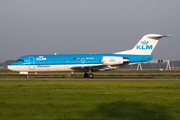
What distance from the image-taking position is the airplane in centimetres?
3681

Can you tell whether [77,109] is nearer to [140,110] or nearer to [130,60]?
[140,110]

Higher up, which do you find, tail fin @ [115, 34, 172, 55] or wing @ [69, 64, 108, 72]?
tail fin @ [115, 34, 172, 55]

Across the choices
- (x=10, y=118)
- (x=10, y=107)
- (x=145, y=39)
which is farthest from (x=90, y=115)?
(x=145, y=39)

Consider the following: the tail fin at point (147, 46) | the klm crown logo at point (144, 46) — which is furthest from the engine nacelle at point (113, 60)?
the klm crown logo at point (144, 46)

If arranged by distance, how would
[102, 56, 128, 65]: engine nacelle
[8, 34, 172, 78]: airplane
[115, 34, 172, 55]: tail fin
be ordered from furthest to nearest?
1. [115, 34, 172, 55]: tail fin
2. [8, 34, 172, 78]: airplane
3. [102, 56, 128, 65]: engine nacelle

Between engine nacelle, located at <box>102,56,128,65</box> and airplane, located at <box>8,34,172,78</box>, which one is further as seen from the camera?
airplane, located at <box>8,34,172,78</box>

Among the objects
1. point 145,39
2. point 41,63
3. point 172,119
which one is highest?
point 145,39

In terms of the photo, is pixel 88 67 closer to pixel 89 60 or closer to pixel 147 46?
pixel 89 60

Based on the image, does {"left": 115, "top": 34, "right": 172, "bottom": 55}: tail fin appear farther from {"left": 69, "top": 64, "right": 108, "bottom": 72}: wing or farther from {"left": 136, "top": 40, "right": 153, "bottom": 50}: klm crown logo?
{"left": 69, "top": 64, "right": 108, "bottom": 72}: wing

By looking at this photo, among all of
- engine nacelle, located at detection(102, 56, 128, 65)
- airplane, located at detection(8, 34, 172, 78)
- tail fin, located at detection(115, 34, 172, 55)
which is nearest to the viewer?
engine nacelle, located at detection(102, 56, 128, 65)

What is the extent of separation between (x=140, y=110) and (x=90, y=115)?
2408mm

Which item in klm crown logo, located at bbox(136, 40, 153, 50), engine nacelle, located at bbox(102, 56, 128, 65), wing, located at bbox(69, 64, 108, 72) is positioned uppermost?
klm crown logo, located at bbox(136, 40, 153, 50)

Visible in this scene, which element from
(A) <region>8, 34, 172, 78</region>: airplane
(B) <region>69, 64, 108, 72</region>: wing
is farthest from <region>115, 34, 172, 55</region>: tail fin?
(B) <region>69, 64, 108, 72</region>: wing

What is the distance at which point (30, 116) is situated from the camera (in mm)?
9906
